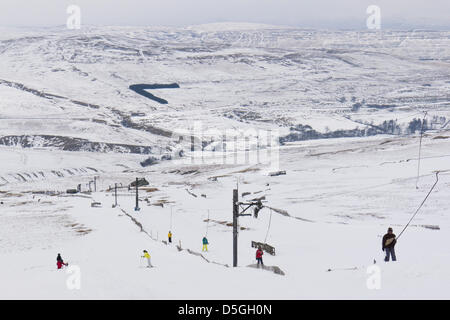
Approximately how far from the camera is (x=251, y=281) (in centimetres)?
2420

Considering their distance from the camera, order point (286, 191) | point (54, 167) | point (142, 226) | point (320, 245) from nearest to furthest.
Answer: point (320, 245)
point (142, 226)
point (286, 191)
point (54, 167)

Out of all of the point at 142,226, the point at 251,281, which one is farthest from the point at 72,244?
the point at 251,281

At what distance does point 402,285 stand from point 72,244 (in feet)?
109

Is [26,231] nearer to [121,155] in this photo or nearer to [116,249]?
[116,249]

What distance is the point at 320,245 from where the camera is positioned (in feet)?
124

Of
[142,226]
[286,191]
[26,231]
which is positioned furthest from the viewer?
[286,191]

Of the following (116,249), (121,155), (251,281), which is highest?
(251,281)

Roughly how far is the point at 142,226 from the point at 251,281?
32072 millimetres
